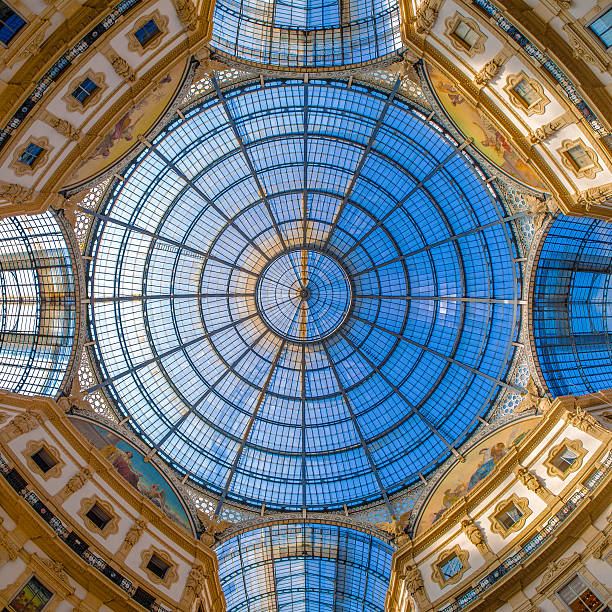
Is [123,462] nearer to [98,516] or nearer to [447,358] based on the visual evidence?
[98,516]

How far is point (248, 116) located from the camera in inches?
1260

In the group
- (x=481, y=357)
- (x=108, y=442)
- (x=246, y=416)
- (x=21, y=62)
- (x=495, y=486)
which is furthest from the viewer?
(x=246, y=416)

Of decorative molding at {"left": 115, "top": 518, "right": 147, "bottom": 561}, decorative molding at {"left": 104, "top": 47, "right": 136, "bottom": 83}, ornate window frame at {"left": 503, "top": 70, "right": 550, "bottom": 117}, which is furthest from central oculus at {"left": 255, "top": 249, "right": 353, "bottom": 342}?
ornate window frame at {"left": 503, "top": 70, "right": 550, "bottom": 117}

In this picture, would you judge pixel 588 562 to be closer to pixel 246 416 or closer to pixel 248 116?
pixel 246 416

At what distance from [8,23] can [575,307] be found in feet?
105

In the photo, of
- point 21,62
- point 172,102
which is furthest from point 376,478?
point 21,62

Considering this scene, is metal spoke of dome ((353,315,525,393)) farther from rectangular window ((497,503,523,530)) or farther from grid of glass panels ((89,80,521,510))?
rectangular window ((497,503,523,530))

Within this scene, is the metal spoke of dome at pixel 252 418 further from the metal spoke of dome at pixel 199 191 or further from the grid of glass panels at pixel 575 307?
the grid of glass panels at pixel 575 307

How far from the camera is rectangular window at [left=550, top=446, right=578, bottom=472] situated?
25.7 m

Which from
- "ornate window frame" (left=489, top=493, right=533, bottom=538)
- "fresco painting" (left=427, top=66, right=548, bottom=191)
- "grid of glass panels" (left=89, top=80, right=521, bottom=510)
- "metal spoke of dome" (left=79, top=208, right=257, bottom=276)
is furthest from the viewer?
"grid of glass panels" (left=89, top=80, right=521, bottom=510)

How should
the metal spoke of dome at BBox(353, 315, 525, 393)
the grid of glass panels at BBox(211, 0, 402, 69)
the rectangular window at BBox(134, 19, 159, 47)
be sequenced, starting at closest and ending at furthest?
the rectangular window at BBox(134, 19, 159, 47)
the grid of glass panels at BBox(211, 0, 402, 69)
the metal spoke of dome at BBox(353, 315, 525, 393)

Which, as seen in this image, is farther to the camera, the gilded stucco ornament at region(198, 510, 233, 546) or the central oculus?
the central oculus

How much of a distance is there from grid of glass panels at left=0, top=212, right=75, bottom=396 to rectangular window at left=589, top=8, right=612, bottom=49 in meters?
26.8

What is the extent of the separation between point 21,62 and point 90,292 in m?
14.1
